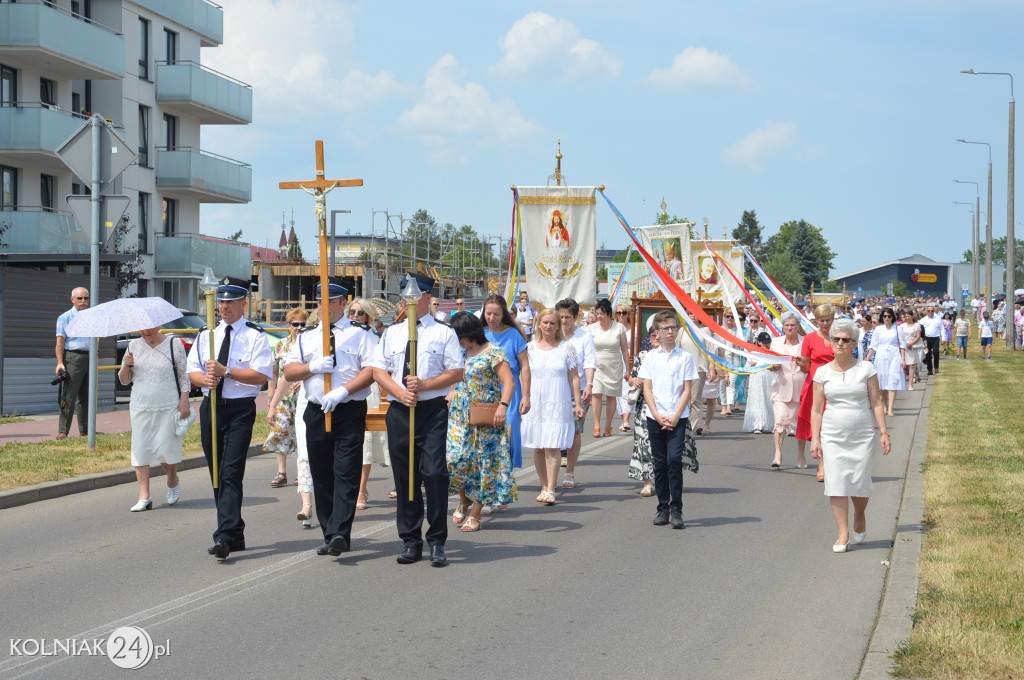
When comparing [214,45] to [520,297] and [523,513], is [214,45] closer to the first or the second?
[520,297]

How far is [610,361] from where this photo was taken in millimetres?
15586

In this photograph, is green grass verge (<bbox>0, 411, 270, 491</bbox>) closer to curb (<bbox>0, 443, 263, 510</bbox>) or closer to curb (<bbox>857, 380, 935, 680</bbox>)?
curb (<bbox>0, 443, 263, 510</bbox>)

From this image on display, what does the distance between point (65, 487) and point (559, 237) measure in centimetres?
731

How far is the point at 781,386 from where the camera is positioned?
13.2 m

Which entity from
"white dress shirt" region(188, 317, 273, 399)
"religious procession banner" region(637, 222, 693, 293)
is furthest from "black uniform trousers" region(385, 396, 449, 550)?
"religious procession banner" region(637, 222, 693, 293)

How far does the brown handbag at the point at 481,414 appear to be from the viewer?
8.37 m

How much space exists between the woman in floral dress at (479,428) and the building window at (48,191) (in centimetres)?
2787

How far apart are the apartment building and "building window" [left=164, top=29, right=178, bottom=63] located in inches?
1.4

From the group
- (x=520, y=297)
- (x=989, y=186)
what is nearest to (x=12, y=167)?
(x=520, y=297)

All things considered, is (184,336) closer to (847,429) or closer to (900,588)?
(847,429)

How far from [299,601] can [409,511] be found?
124 centimetres

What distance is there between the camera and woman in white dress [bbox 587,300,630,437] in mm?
15414

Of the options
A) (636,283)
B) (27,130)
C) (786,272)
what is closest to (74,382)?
(27,130)

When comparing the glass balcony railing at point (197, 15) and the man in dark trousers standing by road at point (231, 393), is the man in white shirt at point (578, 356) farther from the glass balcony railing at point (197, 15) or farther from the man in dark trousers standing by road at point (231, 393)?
the glass balcony railing at point (197, 15)
